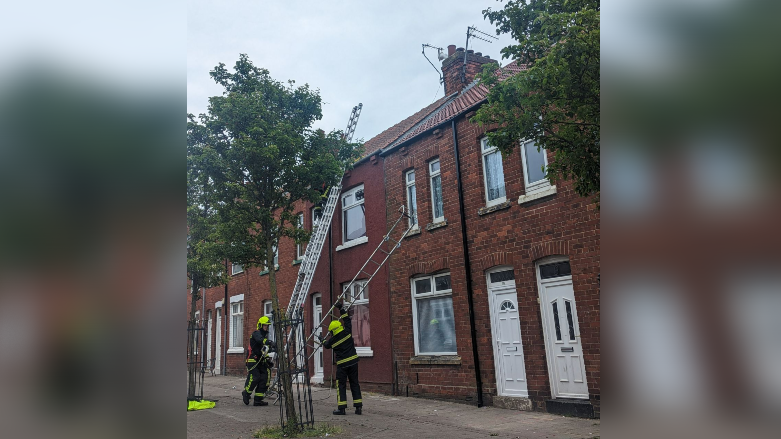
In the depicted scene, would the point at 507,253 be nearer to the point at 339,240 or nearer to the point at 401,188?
the point at 401,188

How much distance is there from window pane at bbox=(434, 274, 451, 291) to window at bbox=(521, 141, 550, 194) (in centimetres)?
324

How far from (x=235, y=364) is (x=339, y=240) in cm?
939

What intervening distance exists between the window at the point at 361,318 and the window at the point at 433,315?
6.92 feet

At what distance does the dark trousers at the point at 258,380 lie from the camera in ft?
39.7

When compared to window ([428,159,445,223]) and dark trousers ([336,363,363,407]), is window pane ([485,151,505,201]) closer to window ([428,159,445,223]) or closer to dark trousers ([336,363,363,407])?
window ([428,159,445,223])

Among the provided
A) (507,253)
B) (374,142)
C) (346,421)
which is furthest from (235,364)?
(507,253)

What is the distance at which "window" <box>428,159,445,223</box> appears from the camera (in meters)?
13.6

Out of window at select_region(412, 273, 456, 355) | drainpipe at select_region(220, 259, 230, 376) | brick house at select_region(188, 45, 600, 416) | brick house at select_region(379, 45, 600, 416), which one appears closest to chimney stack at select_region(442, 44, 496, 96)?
brick house at select_region(188, 45, 600, 416)

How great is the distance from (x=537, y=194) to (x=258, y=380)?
7.79 meters

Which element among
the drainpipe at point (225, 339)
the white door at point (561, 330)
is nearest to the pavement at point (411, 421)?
the white door at point (561, 330)

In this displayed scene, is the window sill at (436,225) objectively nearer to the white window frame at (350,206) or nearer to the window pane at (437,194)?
the window pane at (437,194)

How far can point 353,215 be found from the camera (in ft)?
55.4
